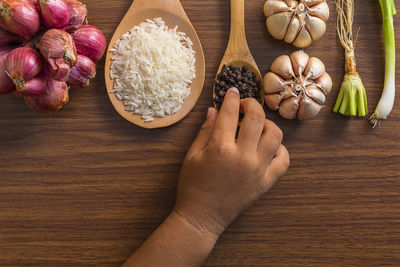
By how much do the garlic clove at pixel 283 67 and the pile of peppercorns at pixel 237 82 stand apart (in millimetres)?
74

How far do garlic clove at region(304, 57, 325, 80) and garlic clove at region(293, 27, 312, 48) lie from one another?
67mm

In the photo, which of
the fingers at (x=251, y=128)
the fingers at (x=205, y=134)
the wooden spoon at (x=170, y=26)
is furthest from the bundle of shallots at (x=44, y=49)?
the fingers at (x=251, y=128)

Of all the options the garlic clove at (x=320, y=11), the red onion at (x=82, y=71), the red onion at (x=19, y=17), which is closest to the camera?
the red onion at (x=19, y=17)

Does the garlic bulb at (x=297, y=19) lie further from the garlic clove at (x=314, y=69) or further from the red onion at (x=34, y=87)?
the red onion at (x=34, y=87)

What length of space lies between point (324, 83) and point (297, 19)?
0.77ft

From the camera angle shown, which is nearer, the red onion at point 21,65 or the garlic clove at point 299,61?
the red onion at point 21,65

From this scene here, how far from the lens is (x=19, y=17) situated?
2.67ft

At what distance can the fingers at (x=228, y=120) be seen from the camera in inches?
36.2

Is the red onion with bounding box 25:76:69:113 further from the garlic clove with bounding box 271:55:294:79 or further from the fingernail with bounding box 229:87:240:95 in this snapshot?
the garlic clove with bounding box 271:55:294:79

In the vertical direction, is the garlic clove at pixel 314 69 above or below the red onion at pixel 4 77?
above

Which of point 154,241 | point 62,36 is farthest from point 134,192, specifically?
point 62,36

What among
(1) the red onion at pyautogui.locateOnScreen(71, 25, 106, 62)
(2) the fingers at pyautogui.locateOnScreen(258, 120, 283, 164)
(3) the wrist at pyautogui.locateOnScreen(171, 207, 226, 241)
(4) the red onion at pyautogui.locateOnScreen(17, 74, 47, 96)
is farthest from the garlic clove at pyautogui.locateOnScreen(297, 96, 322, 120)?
(4) the red onion at pyautogui.locateOnScreen(17, 74, 47, 96)

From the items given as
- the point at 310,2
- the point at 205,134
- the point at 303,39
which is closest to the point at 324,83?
the point at 303,39

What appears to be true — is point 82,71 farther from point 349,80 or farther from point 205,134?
point 349,80
